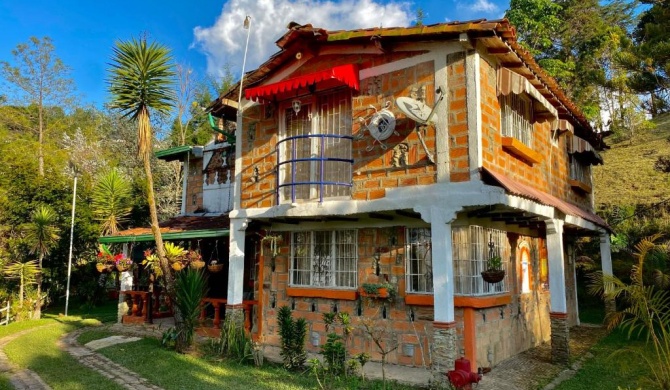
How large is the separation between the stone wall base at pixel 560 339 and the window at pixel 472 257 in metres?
1.23

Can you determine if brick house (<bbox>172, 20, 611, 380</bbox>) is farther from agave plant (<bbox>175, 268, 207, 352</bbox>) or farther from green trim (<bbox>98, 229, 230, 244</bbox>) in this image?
agave plant (<bbox>175, 268, 207, 352</bbox>)

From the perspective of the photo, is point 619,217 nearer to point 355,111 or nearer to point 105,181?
point 355,111

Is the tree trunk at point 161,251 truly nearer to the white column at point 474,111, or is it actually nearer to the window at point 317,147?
the window at point 317,147

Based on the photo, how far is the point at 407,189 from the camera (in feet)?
29.2

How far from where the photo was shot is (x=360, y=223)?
1015 centimetres

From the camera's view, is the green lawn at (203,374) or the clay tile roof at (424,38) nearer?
the green lawn at (203,374)

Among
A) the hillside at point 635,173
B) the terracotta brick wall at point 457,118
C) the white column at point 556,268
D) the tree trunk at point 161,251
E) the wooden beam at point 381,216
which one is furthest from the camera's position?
the hillside at point 635,173

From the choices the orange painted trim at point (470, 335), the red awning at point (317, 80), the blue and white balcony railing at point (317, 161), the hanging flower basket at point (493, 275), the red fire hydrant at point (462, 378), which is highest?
the red awning at point (317, 80)

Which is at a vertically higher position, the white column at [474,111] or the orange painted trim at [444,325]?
the white column at [474,111]

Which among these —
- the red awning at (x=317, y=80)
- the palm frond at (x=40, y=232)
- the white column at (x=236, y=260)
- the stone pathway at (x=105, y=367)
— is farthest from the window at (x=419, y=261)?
the palm frond at (x=40, y=232)

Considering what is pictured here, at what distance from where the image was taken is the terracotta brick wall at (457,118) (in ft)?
27.7

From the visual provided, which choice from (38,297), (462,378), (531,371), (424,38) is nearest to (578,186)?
(531,371)

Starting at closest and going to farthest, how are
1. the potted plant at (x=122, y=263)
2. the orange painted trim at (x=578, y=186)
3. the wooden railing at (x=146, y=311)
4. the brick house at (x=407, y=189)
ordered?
the brick house at (x=407, y=189), the wooden railing at (x=146, y=311), the potted plant at (x=122, y=263), the orange painted trim at (x=578, y=186)

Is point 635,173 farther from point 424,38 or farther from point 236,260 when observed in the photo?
point 236,260
